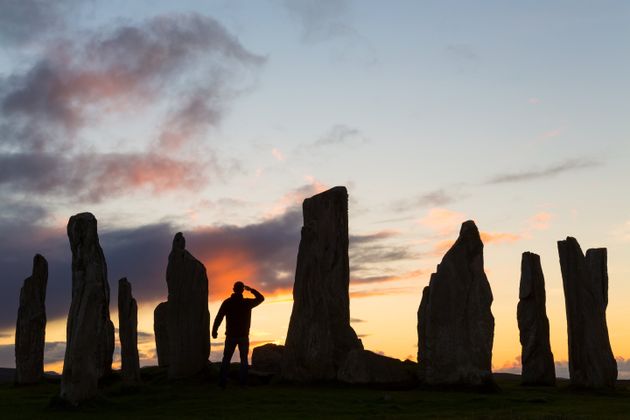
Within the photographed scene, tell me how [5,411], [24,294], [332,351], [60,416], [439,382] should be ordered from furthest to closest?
[24,294], [332,351], [439,382], [5,411], [60,416]

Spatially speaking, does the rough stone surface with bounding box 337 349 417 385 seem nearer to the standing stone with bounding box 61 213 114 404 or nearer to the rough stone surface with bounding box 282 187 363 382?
the rough stone surface with bounding box 282 187 363 382

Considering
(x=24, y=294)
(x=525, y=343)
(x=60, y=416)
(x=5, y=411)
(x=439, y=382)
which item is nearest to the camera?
(x=60, y=416)

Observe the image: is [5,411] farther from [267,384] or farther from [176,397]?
[267,384]

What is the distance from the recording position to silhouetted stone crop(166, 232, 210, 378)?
2677 centimetres

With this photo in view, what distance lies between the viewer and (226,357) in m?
24.3

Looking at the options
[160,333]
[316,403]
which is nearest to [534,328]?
[316,403]

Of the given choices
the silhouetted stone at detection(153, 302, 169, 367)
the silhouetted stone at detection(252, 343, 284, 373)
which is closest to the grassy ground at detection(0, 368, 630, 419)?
the silhouetted stone at detection(252, 343, 284, 373)

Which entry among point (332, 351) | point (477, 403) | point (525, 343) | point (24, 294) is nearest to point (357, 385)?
point (332, 351)

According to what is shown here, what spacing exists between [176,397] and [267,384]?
5.22 metres

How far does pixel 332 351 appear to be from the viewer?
26.7 m

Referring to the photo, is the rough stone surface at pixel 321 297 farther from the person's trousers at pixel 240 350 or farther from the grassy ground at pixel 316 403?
the person's trousers at pixel 240 350

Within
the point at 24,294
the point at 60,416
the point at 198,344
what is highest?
the point at 24,294

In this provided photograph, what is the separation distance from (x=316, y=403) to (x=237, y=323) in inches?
169

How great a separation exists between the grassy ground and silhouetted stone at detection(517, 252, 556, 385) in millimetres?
4385
